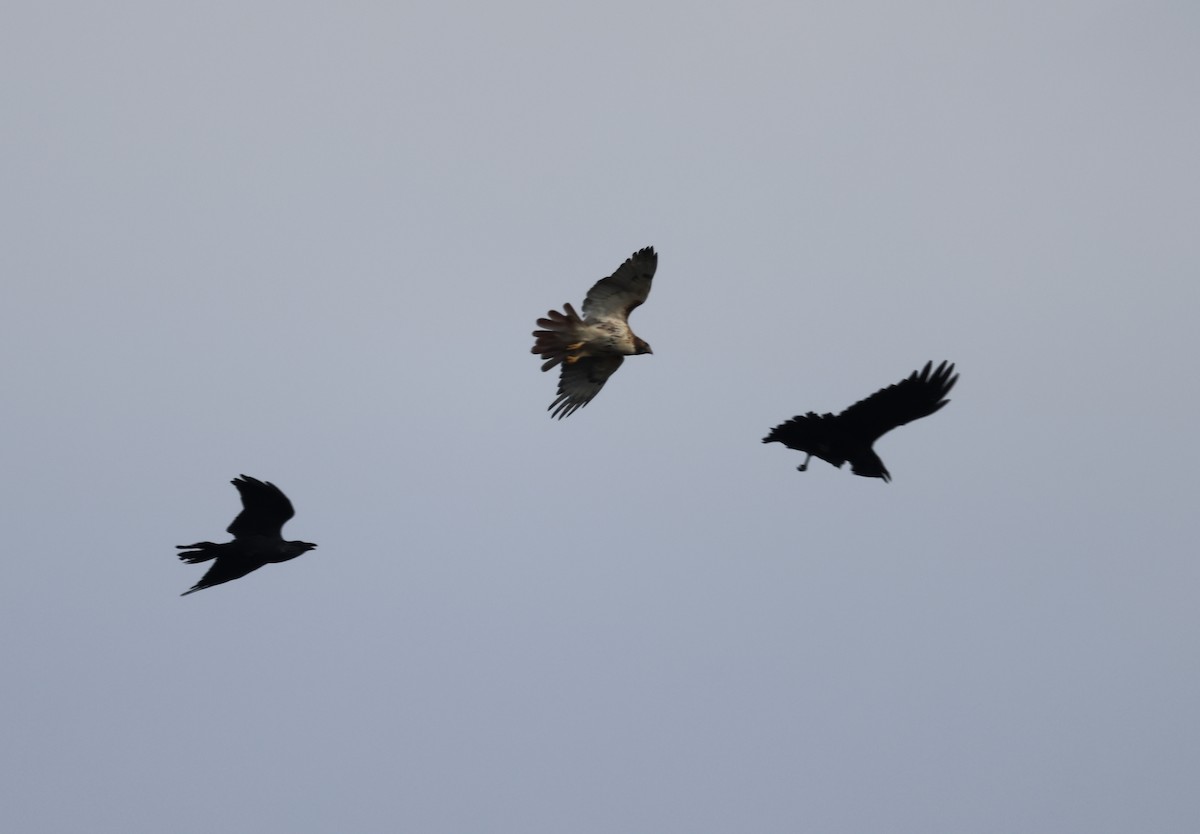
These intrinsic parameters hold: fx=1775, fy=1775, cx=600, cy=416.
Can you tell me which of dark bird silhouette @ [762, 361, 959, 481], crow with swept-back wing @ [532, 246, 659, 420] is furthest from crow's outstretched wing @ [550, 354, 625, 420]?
dark bird silhouette @ [762, 361, 959, 481]

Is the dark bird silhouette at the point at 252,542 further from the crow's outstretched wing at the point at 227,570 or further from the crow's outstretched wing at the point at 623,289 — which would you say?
the crow's outstretched wing at the point at 623,289

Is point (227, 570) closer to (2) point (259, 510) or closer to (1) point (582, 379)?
(2) point (259, 510)

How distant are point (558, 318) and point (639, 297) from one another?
1.15 metres

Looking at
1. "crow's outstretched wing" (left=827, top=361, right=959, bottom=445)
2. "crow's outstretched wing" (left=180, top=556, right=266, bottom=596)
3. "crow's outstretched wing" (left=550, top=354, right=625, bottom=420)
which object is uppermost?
"crow's outstretched wing" (left=550, top=354, right=625, bottom=420)

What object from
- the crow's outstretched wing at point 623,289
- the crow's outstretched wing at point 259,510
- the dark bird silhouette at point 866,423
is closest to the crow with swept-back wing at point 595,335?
the crow's outstretched wing at point 623,289

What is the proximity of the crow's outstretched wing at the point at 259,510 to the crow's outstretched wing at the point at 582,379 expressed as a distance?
424 centimetres

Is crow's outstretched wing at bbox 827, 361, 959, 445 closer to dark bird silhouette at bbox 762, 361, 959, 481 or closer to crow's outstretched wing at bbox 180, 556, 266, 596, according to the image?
dark bird silhouette at bbox 762, 361, 959, 481

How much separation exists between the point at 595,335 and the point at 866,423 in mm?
4218

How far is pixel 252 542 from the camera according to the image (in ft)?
68.6

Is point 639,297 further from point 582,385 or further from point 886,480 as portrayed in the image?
point 886,480

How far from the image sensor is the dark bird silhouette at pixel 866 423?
19719 millimetres

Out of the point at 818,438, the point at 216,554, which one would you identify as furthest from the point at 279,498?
the point at 818,438

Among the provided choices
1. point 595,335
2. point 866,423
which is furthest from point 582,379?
point 866,423

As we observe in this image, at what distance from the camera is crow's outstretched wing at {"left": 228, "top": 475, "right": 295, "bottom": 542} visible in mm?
20500
